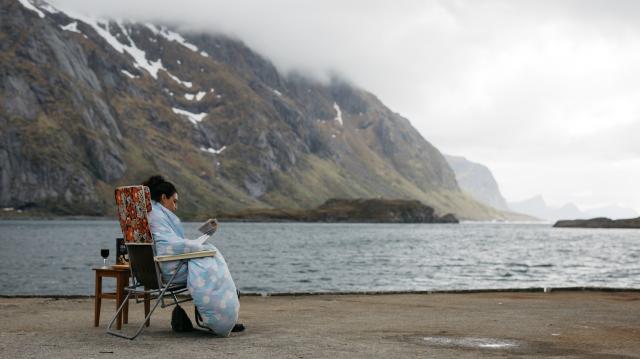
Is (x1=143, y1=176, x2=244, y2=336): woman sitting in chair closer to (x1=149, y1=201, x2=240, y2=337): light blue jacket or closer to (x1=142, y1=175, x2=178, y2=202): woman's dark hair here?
(x1=149, y1=201, x2=240, y2=337): light blue jacket

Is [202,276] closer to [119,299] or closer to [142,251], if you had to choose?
[142,251]

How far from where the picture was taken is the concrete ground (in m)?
10.1

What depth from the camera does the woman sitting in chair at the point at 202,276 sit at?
11.5 meters

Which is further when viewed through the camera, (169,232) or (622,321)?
(622,321)

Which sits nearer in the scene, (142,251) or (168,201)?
(142,251)

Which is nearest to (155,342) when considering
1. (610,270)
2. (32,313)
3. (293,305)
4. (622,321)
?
(32,313)

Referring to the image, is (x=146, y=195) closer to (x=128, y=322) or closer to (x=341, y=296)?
(x=128, y=322)

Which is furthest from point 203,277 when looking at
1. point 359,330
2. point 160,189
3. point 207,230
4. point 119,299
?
point 359,330

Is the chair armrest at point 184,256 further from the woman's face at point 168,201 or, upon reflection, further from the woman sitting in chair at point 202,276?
the woman's face at point 168,201

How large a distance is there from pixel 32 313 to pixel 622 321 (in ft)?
39.9

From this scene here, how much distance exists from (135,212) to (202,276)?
155cm

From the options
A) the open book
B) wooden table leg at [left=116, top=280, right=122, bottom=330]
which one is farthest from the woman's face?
wooden table leg at [left=116, top=280, right=122, bottom=330]

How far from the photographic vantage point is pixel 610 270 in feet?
213

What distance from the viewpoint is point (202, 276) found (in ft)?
38.2
